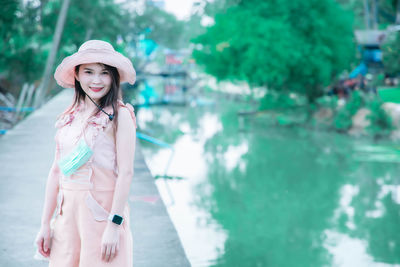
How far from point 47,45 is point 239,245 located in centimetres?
2269

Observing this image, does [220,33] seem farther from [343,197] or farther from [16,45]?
[343,197]

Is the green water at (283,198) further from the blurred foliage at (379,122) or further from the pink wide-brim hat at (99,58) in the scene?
the pink wide-brim hat at (99,58)

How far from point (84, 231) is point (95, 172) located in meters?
0.27

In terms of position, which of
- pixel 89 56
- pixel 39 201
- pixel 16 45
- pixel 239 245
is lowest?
pixel 239 245

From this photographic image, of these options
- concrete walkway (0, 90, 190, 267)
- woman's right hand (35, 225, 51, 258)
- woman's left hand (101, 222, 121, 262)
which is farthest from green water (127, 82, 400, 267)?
woman's left hand (101, 222, 121, 262)

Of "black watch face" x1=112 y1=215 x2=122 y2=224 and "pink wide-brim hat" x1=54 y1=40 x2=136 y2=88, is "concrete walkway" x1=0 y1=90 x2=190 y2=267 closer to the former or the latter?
"black watch face" x1=112 y1=215 x2=122 y2=224

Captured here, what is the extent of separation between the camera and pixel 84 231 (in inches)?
91.7

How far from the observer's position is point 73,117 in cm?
249

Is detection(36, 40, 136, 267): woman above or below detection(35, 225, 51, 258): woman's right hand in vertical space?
above

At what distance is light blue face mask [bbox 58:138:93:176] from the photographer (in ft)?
7.51

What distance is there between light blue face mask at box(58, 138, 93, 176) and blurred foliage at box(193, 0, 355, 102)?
20840 mm

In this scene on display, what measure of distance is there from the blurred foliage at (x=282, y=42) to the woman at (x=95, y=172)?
2069cm

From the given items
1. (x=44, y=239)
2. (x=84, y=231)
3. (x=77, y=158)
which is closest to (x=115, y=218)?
(x=84, y=231)

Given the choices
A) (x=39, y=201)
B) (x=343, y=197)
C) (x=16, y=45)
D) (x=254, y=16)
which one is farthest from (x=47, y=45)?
(x=39, y=201)
